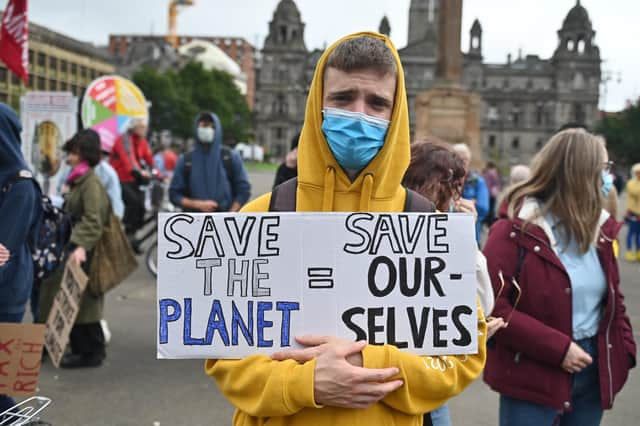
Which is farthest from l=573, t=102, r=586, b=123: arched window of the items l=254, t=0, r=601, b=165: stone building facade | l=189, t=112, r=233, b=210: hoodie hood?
l=189, t=112, r=233, b=210: hoodie hood

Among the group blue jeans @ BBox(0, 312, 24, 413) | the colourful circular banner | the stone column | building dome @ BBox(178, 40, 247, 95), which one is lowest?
blue jeans @ BBox(0, 312, 24, 413)

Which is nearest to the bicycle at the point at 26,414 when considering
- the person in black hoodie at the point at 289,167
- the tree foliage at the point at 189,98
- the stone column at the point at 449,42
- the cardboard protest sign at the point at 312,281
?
the cardboard protest sign at the point at 312,281

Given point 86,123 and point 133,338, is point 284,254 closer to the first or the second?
point 133,338

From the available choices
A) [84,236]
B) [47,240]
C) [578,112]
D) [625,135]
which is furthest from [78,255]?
[578,112]

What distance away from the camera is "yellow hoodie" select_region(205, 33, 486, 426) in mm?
1871

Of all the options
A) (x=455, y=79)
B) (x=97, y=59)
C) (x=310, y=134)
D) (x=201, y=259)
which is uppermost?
(x=97, y=59)

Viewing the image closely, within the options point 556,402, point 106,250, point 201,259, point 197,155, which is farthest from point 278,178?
point 201,259

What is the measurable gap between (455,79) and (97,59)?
6838 cm

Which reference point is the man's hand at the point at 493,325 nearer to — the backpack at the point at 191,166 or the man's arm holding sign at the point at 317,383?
the man's arm holding sign at the point at 317,383

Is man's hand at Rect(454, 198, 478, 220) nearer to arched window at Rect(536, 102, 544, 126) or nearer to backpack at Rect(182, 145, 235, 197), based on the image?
backpack at Rect(182, 145, 235, 197)

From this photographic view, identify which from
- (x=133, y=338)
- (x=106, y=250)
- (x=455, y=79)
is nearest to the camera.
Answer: (x=106, y=250)

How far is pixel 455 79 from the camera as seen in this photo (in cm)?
2111

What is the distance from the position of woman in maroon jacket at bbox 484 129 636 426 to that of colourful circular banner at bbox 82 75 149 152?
382 inches

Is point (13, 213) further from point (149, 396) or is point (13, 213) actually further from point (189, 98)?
point (189, 98)
